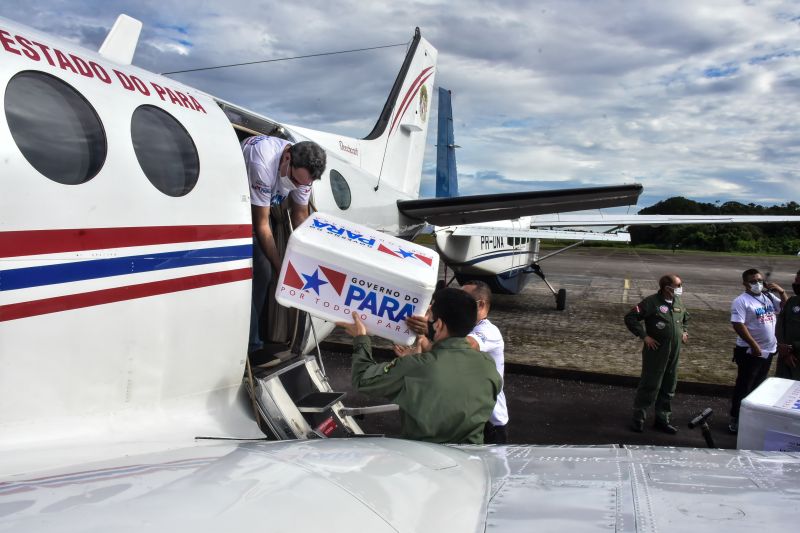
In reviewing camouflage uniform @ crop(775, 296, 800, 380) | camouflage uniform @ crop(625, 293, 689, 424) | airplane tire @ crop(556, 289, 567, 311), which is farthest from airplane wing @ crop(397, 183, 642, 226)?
airplane tire @ crop(556, 289, 567, 311)

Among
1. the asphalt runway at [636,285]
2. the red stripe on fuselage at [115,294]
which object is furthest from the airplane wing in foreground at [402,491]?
the asphalt runway at [636,285]

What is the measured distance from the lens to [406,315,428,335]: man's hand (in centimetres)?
295

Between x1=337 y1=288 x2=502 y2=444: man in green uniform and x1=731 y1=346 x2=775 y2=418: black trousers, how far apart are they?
15.2 feet

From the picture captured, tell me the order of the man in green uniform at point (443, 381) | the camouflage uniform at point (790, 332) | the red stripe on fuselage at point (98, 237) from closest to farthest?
the red stripe on fuselage at point (98, 237) → the man in green uniform at point (443, 381) → the camouflage uniform at point (790, 332)

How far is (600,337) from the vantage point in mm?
10648

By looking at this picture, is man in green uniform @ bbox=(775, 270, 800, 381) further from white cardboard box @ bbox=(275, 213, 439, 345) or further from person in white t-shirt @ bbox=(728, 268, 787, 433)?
white cardboard box @ bbox=(275, 213, 439, 345)

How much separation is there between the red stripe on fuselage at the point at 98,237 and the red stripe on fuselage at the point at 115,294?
186 mm

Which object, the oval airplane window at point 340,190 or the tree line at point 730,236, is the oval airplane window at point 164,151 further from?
the tree line at point 730,236

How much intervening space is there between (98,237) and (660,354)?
17.6ft

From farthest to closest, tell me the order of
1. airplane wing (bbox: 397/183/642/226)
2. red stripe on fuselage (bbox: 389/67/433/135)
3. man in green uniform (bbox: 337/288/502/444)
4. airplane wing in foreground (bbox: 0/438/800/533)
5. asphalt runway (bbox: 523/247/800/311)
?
asphalt runway (bbox: 523/247/800/311) → red stripe on fuselage (bbox: 389/67/433/135) → airplane wing (bbox: 397/183/642/226) → man in green uniform (bbox: 337/288/502/444) → airplane wing in foreground (bbox: 0/438/800/533)

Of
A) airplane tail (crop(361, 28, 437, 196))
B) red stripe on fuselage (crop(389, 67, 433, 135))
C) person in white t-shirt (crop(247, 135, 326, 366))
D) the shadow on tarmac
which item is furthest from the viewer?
red stripe on fuselage (crop(389, 67, 433, 135))

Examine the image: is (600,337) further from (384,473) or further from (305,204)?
(384,473)

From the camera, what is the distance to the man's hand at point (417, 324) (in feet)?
9.67

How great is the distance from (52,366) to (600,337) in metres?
9.62
